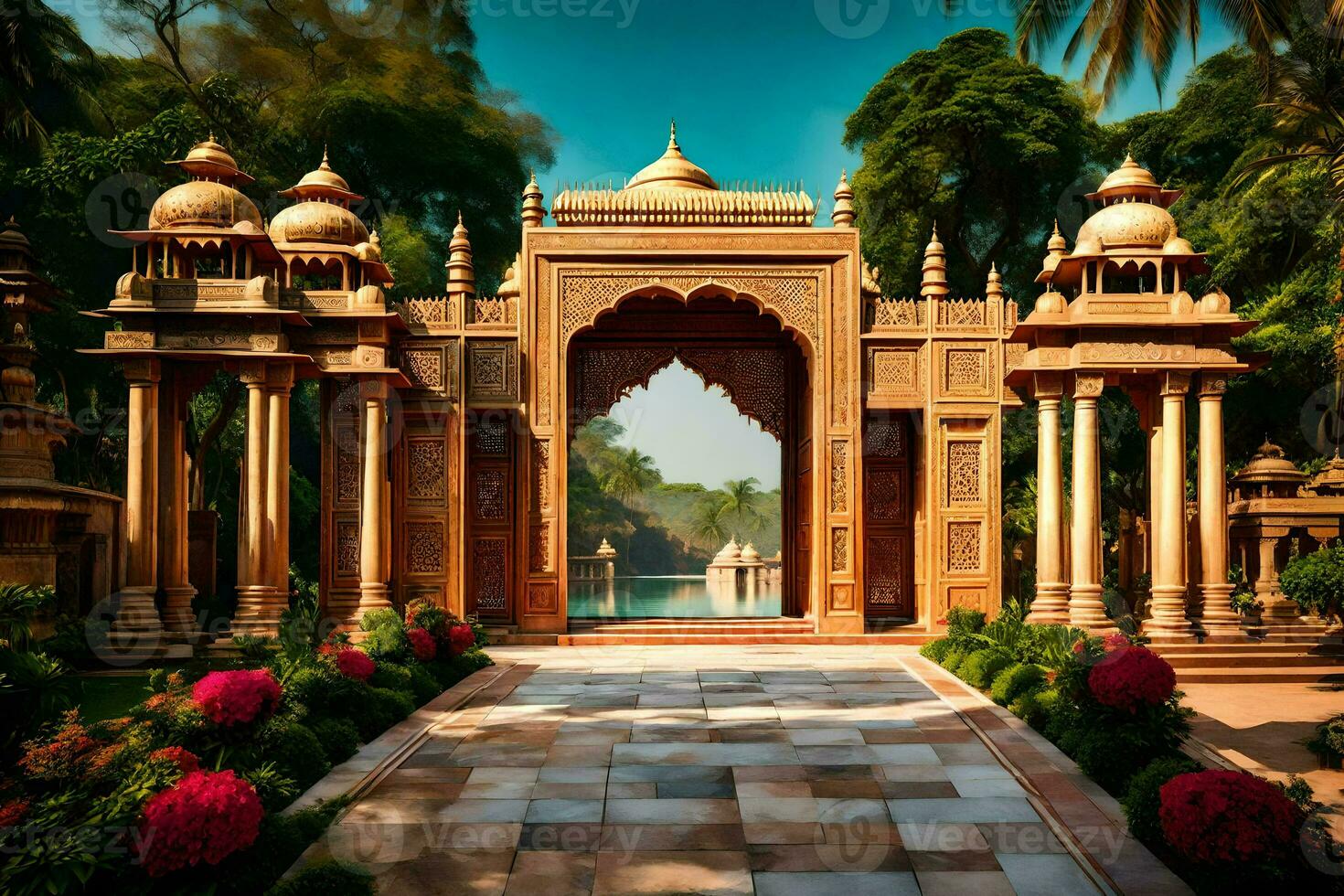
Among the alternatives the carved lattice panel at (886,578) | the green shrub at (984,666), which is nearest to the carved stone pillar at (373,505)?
the carved lattice panel at (886,578)

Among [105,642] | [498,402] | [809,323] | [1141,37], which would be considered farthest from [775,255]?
[105,642]

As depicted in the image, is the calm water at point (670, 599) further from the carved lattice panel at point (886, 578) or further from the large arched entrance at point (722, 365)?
the carved lattice panel at point (886, 578)

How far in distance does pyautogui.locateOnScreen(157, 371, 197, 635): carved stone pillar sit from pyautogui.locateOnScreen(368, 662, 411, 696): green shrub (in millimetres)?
4074

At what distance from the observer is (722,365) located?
1689cm

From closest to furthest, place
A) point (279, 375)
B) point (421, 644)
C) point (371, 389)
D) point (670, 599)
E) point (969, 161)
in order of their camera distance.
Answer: point (421, 644)
point (279, 375)
point (371, 389)
point (969, 161)
point (670, 599)

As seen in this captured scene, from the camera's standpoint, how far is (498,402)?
14633mm

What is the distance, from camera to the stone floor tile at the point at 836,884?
4.64 m

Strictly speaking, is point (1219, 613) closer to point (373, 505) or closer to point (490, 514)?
point (490, 514)

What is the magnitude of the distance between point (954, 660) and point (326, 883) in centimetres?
812

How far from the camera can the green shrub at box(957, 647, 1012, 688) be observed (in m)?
9.95

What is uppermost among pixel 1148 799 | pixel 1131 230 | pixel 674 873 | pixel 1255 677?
pixel 1131 230

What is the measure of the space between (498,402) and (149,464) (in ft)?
14.4

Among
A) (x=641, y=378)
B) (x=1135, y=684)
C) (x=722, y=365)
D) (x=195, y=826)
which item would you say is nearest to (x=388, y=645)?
(x=195, y=826)

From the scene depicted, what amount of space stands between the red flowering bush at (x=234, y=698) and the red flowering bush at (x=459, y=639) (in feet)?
16.2
